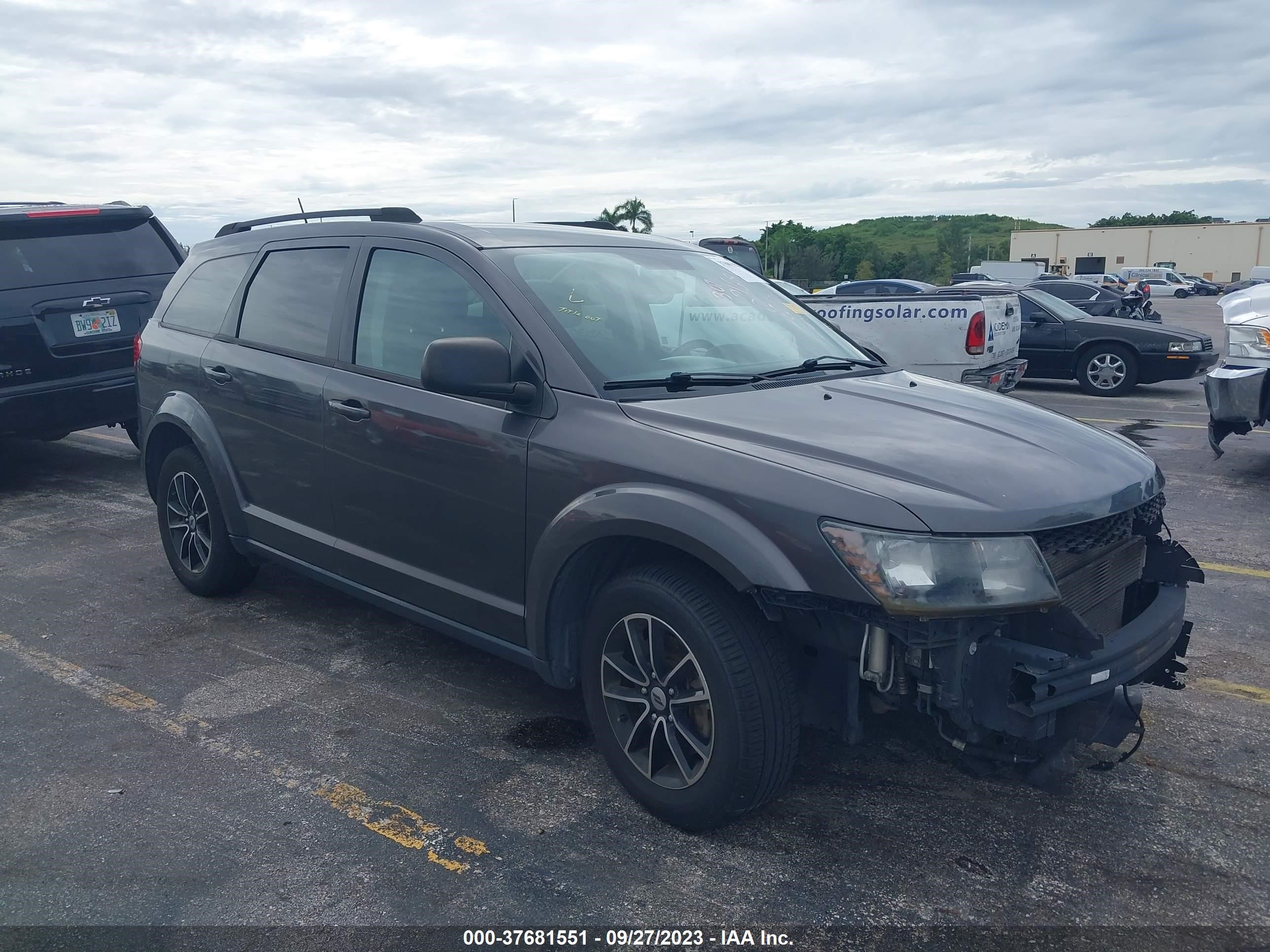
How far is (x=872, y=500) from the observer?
2.70 meters

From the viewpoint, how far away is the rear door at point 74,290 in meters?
7.32

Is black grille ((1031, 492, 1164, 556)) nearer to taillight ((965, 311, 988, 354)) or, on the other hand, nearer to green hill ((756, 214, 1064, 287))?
taillight ((965, 311, 988, 354))

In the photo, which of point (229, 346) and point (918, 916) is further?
point (229, 346)

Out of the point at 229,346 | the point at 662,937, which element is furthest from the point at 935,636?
the point at 229,346

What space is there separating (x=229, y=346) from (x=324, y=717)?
187cm

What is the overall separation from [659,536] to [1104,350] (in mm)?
12532

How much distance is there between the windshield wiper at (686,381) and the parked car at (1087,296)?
19.2m

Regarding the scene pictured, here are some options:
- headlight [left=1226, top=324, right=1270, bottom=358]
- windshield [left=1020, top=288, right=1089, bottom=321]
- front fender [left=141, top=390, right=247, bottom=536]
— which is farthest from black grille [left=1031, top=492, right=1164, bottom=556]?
windshield [left=1020, top=288, right=1089, bottom=321]

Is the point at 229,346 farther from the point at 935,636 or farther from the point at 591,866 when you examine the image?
the point at 935,636

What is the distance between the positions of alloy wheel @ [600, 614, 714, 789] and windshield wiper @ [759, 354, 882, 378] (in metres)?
1.06

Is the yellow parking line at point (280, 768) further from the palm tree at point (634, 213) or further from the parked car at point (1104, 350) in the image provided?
the palm tree at point (634, 213)

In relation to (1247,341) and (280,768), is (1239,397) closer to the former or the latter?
(1247,341)

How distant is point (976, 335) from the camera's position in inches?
421

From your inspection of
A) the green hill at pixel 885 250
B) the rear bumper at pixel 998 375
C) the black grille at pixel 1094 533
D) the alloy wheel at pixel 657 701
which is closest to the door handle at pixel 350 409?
the alloy wheel at pixel 657 701
